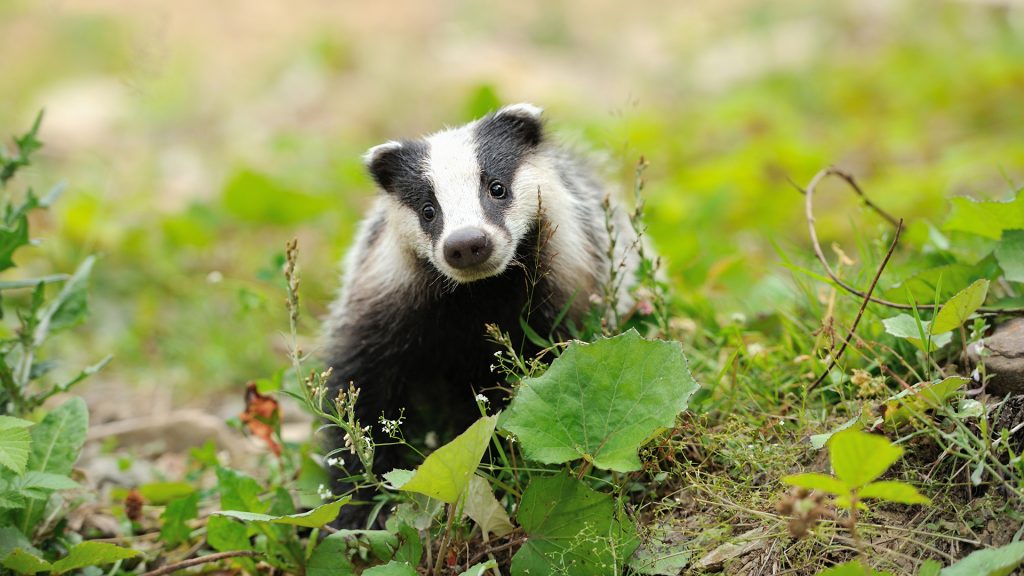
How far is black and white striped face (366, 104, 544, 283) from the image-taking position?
3070 millimetres

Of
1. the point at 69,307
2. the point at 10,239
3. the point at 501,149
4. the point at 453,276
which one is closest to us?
the point at 10,239

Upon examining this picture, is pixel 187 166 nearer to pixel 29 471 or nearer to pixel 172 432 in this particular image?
pixel 172 432

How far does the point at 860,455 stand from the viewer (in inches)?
78.2

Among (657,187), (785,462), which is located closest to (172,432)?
(785,462)

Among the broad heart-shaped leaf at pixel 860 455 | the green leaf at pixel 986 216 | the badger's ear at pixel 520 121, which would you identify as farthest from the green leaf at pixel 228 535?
the green leaf at pixel 986 216

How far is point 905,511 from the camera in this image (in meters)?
2.48

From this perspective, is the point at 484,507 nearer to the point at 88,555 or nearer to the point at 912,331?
the point at 88,555

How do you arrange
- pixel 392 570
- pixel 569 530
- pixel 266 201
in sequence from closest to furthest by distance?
pixel 392 570, pixel 569 530, pixel 266 201

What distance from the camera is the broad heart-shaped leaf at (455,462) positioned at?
2.32m

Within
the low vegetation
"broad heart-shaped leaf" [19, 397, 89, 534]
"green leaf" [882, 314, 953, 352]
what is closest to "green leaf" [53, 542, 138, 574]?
the low vegetation

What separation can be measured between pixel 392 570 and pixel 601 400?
0.72m

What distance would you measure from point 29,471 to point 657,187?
4932 mm

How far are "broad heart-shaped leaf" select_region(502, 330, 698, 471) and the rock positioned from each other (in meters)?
0.86


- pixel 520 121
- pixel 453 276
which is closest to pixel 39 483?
pixel 453 276
